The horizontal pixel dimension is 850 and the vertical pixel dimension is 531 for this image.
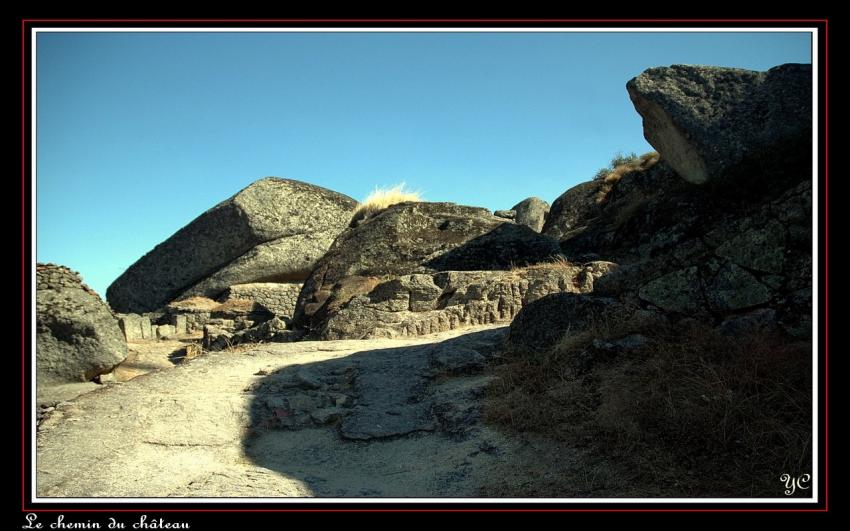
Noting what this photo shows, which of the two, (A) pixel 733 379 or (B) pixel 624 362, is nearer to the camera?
(A) pixel 733 379

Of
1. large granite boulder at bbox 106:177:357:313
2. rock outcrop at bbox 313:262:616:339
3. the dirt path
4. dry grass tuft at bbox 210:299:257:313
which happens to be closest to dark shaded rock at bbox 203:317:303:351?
rock outcrop at bbox 313:262:616:339

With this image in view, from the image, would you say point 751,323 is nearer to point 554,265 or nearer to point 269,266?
point 554,265

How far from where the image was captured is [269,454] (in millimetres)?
5434

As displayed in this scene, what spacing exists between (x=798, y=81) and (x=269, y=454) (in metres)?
6.39

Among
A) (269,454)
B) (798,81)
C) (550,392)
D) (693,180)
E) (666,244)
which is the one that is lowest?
(269,454)

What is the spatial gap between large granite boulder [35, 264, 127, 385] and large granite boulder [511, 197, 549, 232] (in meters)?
16.0

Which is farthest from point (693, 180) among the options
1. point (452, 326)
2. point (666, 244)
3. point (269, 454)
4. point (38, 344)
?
point (38, 344)

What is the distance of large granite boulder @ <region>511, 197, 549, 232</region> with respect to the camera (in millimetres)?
22703

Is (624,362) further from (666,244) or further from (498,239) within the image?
(498,239)

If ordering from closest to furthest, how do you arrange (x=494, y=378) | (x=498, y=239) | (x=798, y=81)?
(x=494, y=378) → (x=798, y=81) → (x=498, y=239)
